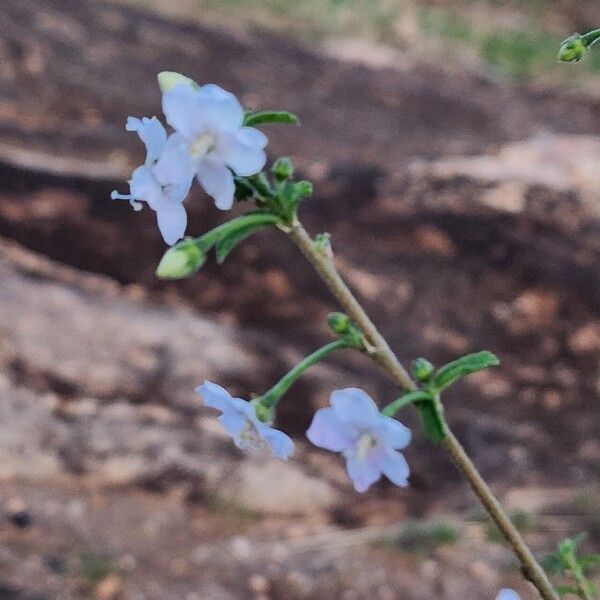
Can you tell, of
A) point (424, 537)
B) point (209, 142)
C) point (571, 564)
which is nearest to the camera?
point (209, 142)

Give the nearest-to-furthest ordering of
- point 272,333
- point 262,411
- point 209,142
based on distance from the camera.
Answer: point 209,142
point 262,411
point 272,333

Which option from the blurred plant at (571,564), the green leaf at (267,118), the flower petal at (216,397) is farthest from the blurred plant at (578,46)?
the blurred plant at (571,564)

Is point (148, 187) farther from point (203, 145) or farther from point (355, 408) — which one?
point (355, 408)

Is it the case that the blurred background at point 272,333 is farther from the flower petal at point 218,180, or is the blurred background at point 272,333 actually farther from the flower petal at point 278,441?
the flower petal at point 218,180

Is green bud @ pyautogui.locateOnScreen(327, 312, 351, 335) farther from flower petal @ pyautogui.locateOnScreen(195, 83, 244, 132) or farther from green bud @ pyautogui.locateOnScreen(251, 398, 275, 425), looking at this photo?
flower petal @ pyautogui.locateOnScreen(195, 83, 244, 132)

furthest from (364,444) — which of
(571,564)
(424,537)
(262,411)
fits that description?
(424,537)

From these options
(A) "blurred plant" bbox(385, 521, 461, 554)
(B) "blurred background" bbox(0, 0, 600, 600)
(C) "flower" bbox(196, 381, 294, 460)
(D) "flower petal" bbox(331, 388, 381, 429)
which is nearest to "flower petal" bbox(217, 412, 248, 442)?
(C) "flower" bbox(196, 381, 294, 460)
